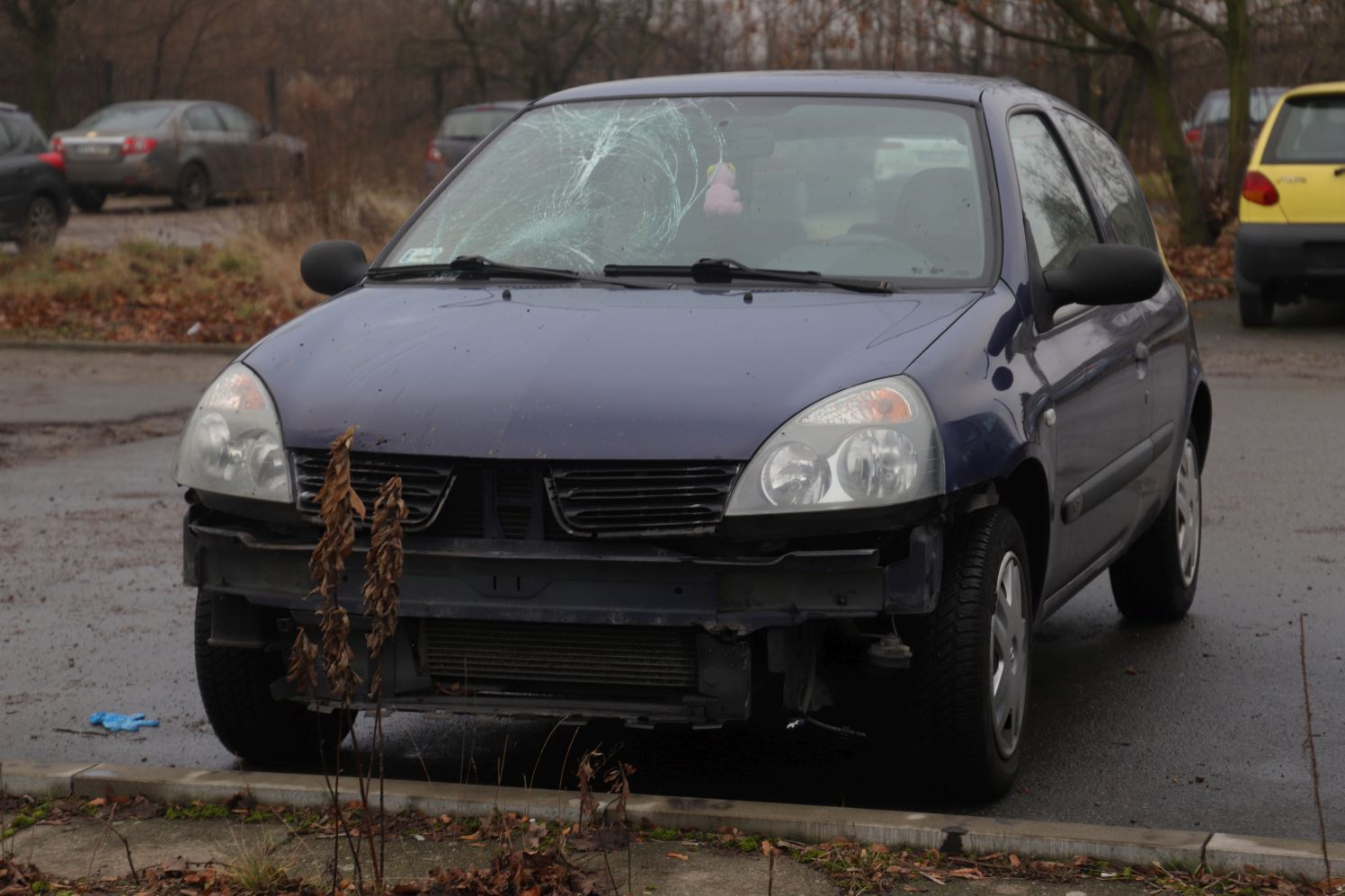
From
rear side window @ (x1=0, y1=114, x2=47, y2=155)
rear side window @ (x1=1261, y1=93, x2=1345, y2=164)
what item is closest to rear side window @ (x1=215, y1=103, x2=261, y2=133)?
rear side window @ (x1=0, y1=114, x2=47, y2=155)

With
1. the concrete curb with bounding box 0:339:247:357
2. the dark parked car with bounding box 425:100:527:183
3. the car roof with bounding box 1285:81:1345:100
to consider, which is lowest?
the dark parked car with bounding box 425:100:527:183

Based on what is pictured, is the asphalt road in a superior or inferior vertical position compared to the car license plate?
superior

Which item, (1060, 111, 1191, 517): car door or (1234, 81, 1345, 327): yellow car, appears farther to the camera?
(1234, 81, 1345, 327): yellow car

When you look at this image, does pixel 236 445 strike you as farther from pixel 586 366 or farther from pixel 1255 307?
pixel 1255 307

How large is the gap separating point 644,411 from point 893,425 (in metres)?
0.54

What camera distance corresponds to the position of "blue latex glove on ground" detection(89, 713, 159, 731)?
5.60m

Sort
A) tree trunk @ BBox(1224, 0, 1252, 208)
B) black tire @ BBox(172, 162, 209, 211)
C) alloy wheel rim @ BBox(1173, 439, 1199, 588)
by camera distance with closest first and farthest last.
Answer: alloy wheel rim @ BBox(1173, 439, 1199, 588)
tree trunk @ BBox(1224, 0, 1252, 208)
black tire @ BBox(172, 162, 209, 211)

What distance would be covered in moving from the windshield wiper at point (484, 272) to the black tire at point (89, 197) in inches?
1025

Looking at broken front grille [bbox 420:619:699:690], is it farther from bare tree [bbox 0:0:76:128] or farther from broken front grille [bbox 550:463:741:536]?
bare tree [bbox 0:0:76:128]

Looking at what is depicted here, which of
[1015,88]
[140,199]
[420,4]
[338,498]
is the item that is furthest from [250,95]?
[338,498]

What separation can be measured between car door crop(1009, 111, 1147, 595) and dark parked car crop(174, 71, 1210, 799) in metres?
0.02

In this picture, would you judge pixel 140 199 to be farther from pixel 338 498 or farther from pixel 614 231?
pixel 338 498

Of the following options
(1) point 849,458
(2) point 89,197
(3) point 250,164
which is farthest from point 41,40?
(1) point 849,458

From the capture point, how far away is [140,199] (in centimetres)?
3372
